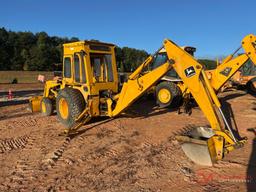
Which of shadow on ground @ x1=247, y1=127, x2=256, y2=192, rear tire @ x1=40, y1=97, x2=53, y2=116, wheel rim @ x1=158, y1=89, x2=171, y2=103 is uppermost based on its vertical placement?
wheel rim @ x1=158, y1=89, x2=171, y2=103

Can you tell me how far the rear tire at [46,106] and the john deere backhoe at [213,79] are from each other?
376 centimetres

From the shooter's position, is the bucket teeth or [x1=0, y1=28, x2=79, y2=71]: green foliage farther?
[x1=0, y1=28, x2=79, y2=71]: green foliage

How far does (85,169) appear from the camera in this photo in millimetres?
5332

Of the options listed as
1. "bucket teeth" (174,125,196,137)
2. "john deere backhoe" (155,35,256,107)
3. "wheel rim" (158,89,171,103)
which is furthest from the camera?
"wheel rim" (158,89,171,103)

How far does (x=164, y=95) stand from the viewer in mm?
10891

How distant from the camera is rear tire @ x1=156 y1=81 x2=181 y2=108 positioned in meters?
10.6

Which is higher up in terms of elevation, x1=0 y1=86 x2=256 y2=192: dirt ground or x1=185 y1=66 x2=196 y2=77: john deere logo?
x1=185 y1=66 x2=196 y2=77: john deere logo

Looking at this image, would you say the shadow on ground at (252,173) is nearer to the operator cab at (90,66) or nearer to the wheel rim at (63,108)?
the operator cab at (90,66)

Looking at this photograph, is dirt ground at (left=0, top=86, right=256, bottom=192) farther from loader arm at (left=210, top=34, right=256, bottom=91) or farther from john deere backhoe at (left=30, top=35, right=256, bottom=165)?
loader arm at (left=210, top=34, right=256, bottom=91)

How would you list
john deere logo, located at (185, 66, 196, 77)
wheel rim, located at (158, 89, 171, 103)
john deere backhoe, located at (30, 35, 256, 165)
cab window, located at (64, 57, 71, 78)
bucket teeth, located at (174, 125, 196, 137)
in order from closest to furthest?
john deere backhoe, located at (30, 35, 256, 165) → john deere logo, located at (185, 66, 196, 77) → bucket teeth, located at (174, 125, 196, 137) → cab window, located at (64, 57, 71, 78) → wheel rim, located at (158, 89, 171, 103)

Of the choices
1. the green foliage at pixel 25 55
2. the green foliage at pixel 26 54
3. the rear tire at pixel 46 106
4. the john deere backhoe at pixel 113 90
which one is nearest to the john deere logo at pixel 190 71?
the john deere backhoe at pixel 113 90

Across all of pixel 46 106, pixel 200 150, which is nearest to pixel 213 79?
pixel 200 150

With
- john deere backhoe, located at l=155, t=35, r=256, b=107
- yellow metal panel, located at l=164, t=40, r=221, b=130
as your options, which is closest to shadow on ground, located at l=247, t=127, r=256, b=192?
yellow metal panel, located at l=164, t=40, r=221, b=130

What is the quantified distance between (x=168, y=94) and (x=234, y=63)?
11.4 feet
